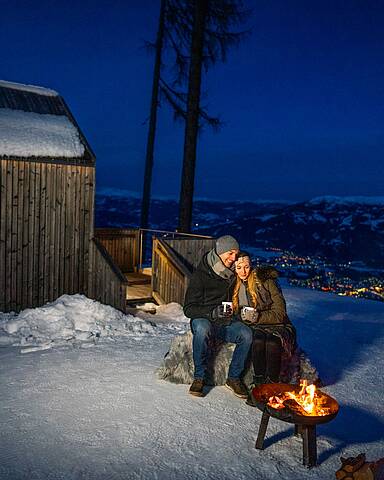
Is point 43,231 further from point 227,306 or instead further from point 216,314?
point 227,306

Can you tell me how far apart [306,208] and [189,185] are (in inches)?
2458

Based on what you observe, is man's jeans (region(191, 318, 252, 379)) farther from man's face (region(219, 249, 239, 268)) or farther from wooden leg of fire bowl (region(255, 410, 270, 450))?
wooden leg of fire bowl (region(255, 410, 270, 450))

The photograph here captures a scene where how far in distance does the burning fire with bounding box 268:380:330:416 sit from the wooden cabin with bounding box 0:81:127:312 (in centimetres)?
545

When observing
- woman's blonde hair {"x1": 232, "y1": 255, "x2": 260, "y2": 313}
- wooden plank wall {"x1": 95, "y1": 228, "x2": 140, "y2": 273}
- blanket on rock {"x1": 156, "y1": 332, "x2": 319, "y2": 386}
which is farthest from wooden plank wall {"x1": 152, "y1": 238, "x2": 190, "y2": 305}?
woman's blonde hair {"x1": 232, "y1": 255, "x2": 260, "y2": 313}

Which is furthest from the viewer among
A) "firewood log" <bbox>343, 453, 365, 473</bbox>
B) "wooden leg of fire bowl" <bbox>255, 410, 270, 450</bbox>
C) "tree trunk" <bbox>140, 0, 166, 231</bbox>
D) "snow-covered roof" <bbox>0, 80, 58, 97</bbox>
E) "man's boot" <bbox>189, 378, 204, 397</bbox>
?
"tree trunk" <bbox>140, 0, 166, 231</bbox>

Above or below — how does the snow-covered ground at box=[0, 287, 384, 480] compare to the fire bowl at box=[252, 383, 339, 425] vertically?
below

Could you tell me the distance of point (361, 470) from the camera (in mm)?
3652

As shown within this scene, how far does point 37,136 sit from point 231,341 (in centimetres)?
644

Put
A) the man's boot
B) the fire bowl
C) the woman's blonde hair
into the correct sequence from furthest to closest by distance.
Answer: the woman's blonde hair
the man's boot
the fire bowl

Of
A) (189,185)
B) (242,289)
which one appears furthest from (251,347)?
(189,185)

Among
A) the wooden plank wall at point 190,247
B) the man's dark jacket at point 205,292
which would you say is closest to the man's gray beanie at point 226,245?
the man's dark jacket at point 205,292

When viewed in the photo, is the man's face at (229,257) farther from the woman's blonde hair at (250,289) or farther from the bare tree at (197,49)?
the bare tree at (197,49)

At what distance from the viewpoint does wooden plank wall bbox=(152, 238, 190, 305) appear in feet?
34.3

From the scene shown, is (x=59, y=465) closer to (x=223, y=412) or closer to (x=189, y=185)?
(x=223, y=412)
